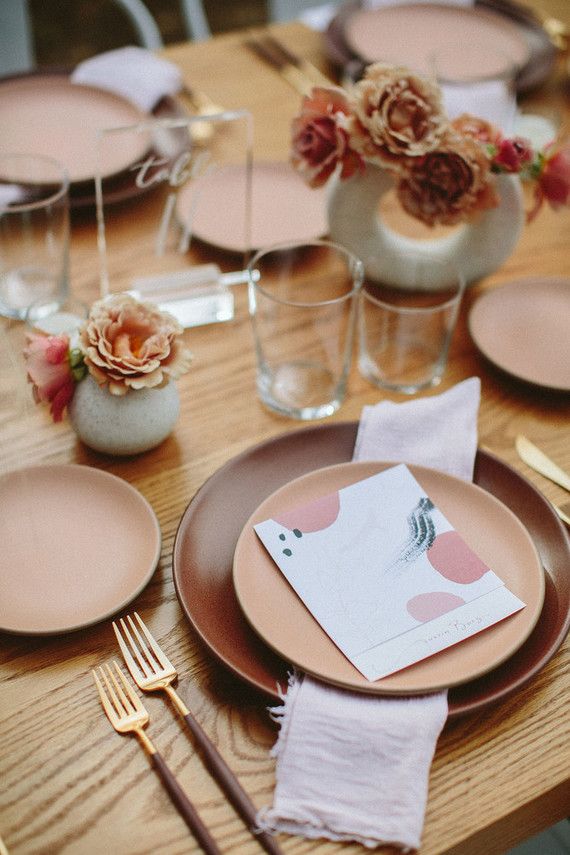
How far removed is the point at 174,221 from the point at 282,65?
25.8 inches

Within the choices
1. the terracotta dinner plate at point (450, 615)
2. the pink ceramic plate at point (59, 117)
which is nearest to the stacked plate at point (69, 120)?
the pink ceramic plate at point (59, 117)

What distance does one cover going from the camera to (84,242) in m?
1.19

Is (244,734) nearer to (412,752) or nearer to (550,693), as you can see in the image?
(412,752)

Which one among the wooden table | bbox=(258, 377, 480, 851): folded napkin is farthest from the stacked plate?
bbox=(258, 377, 480, 851): folded napkin

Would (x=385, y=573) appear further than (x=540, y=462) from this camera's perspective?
No

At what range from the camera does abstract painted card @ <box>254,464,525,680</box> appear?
70 centimetres

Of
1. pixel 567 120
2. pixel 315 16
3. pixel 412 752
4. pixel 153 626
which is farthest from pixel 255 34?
pixel 412 752

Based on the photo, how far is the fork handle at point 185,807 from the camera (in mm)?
596

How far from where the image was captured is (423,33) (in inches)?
65.2

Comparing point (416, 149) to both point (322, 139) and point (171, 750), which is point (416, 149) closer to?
point (322, 139)

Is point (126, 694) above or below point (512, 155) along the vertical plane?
below

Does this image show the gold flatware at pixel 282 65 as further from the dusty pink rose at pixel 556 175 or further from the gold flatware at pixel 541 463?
the gold flatware at pixel 541 463

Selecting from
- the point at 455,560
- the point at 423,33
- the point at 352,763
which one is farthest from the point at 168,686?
the point at 423,33

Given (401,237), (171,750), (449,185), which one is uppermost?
(449,185)
